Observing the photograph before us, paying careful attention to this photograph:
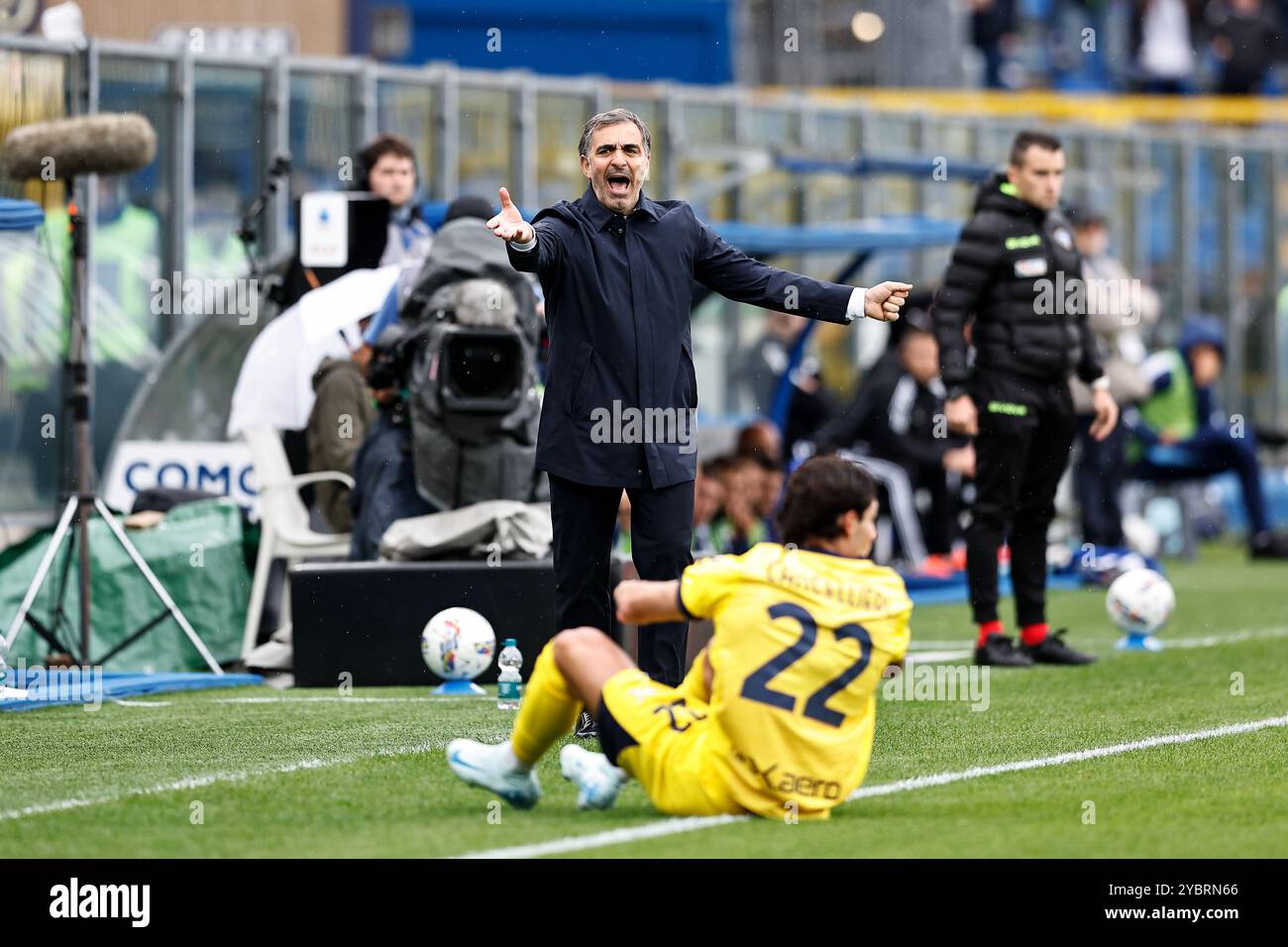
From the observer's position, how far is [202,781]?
7.48m

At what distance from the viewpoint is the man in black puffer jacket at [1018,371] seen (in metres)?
11.1

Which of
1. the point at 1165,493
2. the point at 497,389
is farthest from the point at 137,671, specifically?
the point at 1165,493

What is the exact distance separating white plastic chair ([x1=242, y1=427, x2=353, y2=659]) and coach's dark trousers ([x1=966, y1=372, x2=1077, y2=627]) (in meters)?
3.04

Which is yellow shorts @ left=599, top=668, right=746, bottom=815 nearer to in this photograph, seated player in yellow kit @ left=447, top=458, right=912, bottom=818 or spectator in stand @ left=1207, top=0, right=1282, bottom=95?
seated player in yellow kit @ left=447, top=458, right=912, bottom=818

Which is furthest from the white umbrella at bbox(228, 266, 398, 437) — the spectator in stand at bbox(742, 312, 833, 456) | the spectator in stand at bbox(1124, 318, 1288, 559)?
the spectator in stand at bbox(1124, 318, 1288, 559)

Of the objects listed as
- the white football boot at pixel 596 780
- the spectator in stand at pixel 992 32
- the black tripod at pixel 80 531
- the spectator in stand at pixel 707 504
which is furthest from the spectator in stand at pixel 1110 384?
the white football boot at pixel 596 780

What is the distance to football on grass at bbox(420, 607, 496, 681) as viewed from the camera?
1009cm

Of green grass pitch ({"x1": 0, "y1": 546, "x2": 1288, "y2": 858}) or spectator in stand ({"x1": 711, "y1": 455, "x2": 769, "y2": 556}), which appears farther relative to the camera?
spectator in stand ({"x1": 711, "y1": 455, "x2": 769, "y2": 556})

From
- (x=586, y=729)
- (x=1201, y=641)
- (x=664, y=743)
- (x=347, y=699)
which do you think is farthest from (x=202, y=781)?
(x=1201, y=641)

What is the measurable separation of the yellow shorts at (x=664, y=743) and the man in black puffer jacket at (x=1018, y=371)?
16.1 feet

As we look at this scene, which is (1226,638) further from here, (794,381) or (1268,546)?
(1268,546)

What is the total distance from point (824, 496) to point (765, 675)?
0.48m

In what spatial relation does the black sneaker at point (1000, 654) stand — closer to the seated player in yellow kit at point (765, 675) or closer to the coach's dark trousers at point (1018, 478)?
the coach's dark trousers at point (1018, 478)
